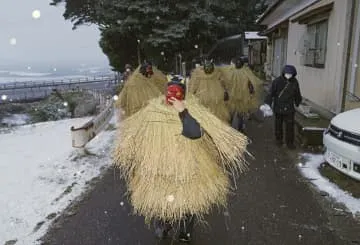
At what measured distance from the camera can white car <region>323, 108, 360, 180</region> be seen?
468 cm

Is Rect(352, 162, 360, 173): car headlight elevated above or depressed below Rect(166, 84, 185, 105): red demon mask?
below

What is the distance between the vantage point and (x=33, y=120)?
58.3 feet

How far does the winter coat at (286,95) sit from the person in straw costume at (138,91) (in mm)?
2406

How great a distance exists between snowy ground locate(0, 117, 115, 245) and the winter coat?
3.60 m

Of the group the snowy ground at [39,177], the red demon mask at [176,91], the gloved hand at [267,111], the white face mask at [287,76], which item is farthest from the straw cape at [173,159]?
the gloved hand at [267,111]

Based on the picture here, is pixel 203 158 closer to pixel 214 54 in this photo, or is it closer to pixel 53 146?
pixel 53 146

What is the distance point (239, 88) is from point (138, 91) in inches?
91.2

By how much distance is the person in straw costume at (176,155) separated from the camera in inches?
110

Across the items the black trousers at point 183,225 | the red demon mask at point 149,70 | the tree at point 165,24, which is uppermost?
the tree at point 165,24

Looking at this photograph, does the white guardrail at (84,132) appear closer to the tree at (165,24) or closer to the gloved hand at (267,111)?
the gloved hand at (267,111)

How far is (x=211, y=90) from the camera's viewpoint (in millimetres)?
7023

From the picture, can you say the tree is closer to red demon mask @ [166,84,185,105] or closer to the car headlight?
the car headlight

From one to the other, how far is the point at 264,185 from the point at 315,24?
709cm

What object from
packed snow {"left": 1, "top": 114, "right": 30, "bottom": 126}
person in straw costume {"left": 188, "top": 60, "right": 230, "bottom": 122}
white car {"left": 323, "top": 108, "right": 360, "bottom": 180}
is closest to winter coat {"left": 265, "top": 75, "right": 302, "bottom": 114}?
person in straw costume {"left": 188, "top": 60, "right": 230, "bottom": 122}
